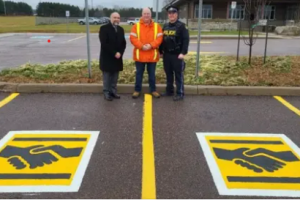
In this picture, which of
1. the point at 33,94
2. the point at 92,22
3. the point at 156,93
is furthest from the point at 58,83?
the point at 92,22

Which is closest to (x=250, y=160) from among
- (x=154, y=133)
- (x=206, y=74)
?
Result: (x=154, y=133)

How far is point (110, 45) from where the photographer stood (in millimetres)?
5938

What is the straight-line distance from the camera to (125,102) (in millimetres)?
6094

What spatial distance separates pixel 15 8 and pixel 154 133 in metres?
108

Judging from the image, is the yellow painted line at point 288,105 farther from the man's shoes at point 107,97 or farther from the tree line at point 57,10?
the tree line at point 57,10

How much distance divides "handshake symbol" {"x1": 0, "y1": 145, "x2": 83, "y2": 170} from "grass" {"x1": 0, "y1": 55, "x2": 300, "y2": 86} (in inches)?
131

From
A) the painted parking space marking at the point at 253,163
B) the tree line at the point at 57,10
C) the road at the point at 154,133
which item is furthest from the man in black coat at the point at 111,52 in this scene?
the tree line at the point at 57,10

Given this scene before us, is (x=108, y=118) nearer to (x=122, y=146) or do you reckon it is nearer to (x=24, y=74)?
(x=122, y=146)

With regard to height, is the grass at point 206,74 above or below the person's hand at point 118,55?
below

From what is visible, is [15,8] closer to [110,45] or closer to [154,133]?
[110,45]

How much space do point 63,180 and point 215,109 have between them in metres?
3.31

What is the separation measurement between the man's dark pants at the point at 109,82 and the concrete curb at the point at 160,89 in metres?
0.38

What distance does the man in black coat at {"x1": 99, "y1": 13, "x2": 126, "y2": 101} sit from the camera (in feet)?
19.3

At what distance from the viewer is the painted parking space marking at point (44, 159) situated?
10.4ft
